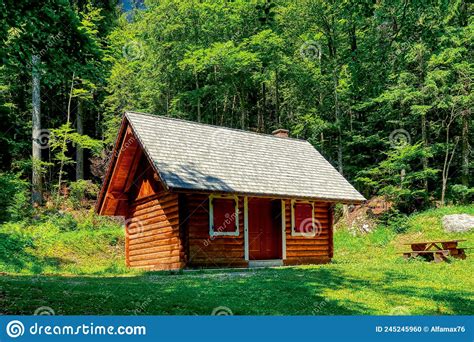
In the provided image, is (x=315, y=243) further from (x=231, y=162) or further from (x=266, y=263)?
(x=231, y=162)

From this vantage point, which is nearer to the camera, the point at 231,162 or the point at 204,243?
the point at 204,243

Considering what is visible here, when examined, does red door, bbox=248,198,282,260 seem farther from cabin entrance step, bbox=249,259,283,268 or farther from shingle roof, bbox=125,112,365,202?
shingle roof, bbox=125,112,365,202

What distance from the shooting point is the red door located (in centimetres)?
1834

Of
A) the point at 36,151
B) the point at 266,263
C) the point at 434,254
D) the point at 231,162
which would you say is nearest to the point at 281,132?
the point at 231,162

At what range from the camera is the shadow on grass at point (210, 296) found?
793cm

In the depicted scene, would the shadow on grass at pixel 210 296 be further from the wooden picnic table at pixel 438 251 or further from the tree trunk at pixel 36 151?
the tree trunk at pixel 36 151

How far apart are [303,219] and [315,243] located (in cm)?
115

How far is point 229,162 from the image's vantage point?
18.4 meters

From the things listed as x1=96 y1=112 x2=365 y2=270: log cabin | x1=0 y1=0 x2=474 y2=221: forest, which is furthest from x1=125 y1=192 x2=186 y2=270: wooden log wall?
x1=0 y1=0 x2=474 y2=221: forest

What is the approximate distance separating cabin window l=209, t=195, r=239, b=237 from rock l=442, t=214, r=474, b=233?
12.9 meters

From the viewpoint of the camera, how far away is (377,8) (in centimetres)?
841

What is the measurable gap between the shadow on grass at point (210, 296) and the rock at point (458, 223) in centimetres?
1336

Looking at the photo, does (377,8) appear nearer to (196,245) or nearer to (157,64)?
(196,245)

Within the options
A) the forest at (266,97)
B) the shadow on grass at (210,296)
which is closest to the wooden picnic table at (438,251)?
the shadow on grass at (210,296)
